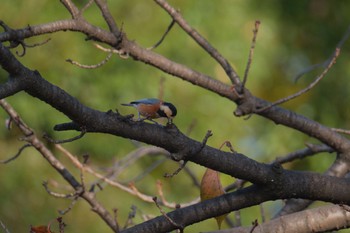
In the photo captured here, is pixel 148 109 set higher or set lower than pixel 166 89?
lower

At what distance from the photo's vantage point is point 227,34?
8.09m

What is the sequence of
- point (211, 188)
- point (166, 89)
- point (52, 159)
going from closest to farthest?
point (211, 188) → point (52, 159) → point (166, 89)

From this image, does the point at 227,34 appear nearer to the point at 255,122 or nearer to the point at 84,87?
the point at 255,122

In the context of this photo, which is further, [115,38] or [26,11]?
[26,11]

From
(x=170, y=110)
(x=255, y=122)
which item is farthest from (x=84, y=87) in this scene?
(x=170, y=110)

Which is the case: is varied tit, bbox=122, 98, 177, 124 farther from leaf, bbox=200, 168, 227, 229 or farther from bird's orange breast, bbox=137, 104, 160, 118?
leaf, bbox=200, 168, 227, 229

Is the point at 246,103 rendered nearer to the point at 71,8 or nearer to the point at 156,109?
the point at 156,109

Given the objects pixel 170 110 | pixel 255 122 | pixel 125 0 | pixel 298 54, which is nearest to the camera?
pixel 170 110

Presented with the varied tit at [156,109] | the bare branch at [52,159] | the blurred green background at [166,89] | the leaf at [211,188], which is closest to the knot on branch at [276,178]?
the leaf at [211,188]

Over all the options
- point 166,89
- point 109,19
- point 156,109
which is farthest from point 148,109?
point 166,89

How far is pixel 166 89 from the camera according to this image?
7.42 m

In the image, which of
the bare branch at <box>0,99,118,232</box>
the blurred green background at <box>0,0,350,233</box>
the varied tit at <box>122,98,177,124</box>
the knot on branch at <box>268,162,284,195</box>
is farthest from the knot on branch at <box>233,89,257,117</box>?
the blurred green background at <box>0,0,350,233</box>

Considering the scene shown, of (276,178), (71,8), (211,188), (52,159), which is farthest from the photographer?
(52,159)

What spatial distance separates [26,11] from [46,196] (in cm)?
157
